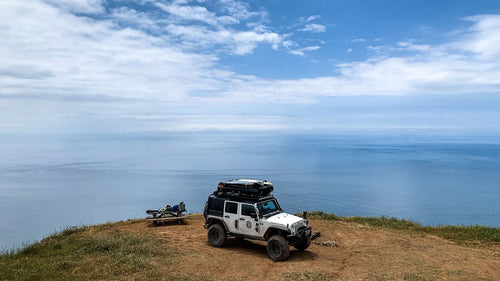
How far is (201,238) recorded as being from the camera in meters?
15.7

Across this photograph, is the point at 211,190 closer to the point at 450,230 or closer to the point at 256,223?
the point at 450,230

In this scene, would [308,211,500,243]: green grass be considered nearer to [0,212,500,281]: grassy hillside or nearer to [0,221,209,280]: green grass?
[0,212,500,281]: grassy hillside

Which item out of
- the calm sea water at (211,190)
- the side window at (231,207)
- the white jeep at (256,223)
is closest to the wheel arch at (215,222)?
the white jeep at (256,223)

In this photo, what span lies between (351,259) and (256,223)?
4381 millimetres

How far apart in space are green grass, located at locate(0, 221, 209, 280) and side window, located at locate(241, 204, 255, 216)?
351 cm

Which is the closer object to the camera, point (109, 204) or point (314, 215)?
point (314, 215)

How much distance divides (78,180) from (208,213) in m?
137

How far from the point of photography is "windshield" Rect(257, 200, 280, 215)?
13.5 meters

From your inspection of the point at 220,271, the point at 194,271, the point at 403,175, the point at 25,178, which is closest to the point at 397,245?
the point at 220,271

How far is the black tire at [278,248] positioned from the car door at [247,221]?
911 mm

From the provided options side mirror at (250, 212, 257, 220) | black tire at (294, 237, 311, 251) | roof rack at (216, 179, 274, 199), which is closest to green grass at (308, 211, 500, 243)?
black tire at (294, 237, 311, 251)

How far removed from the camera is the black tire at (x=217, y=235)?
46.4ft

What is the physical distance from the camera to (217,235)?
566 inches

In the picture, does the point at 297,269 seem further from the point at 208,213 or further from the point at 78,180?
the point at 78,180
